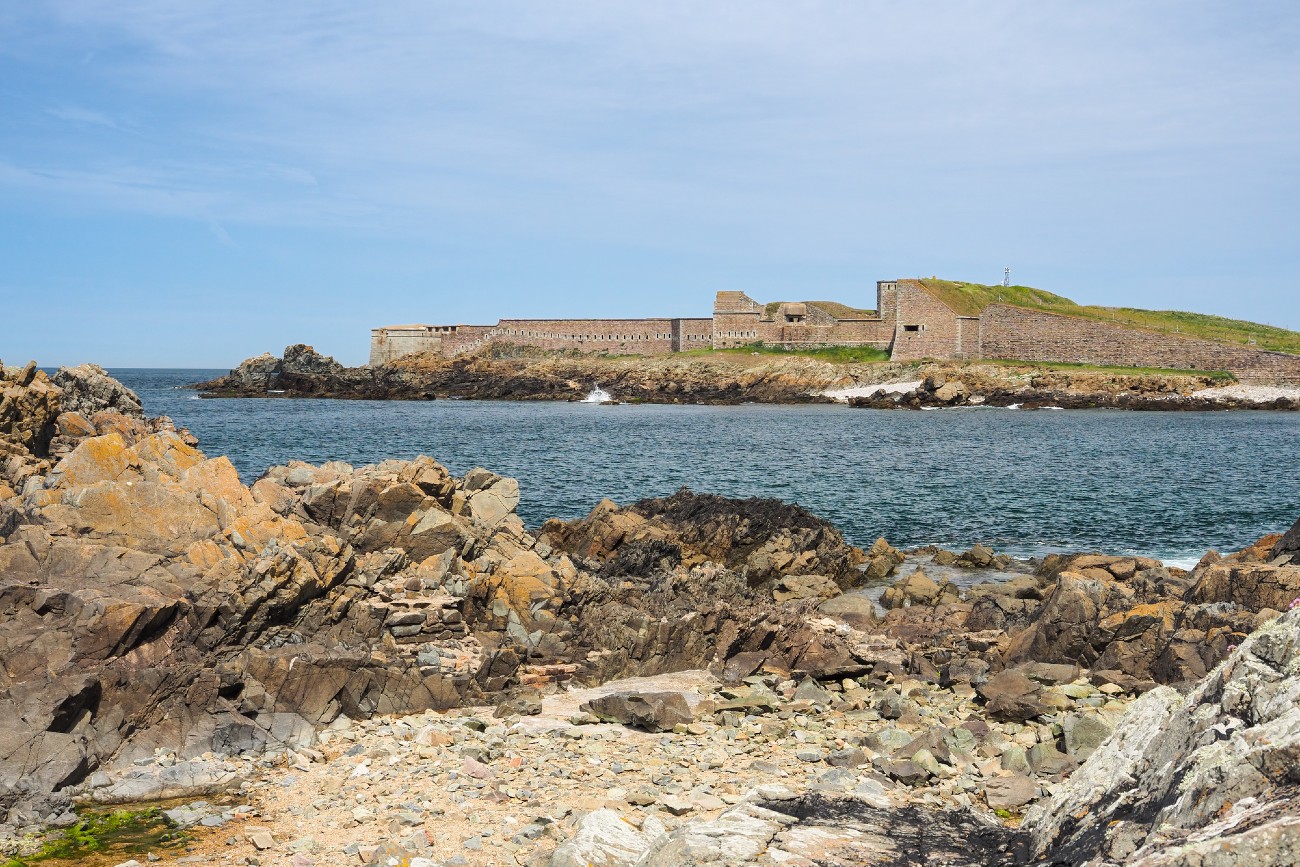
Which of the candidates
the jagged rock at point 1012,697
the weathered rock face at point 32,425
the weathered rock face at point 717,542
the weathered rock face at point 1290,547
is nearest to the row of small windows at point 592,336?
the weathered rock face at point 717,542

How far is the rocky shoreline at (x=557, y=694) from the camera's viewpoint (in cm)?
617

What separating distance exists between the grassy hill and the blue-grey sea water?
23.5 m

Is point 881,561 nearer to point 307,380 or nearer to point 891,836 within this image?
point 891,836

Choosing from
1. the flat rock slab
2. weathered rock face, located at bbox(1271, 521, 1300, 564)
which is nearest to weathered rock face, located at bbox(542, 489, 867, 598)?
weathered rock face, located at bbox(1271, 521, 1300, 564)

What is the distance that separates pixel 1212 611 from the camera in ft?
44.9

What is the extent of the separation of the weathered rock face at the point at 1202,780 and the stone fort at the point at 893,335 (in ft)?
322

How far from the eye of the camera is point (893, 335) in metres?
103

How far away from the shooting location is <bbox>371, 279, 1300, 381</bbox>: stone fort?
3787 inches

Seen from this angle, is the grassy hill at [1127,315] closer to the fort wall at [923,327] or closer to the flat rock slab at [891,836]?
the fort wall at [923,327]

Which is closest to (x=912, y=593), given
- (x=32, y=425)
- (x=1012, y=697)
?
(x=1012, y=697)

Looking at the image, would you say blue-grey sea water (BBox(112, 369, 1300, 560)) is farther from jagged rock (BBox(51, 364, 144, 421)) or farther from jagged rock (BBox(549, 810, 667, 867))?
jagged rock (BBox(549, 810, 667, 867))

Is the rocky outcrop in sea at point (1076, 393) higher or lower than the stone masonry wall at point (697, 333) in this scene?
lower

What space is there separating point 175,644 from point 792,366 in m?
92.5

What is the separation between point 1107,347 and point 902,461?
63.8m
